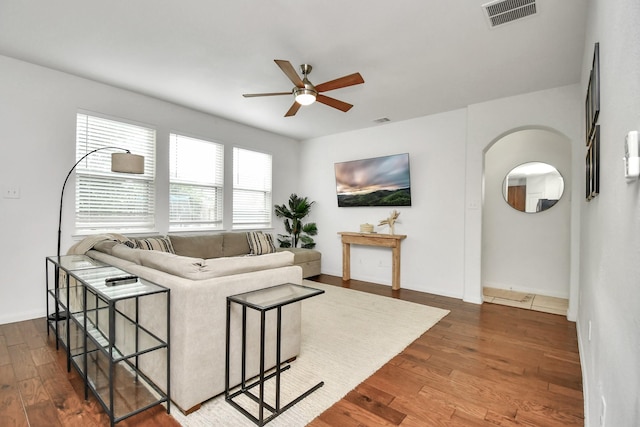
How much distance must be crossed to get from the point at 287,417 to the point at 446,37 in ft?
10.2

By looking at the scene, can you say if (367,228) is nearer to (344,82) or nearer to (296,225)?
(296,225)

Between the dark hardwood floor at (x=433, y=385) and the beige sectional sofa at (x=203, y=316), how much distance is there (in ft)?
0.87

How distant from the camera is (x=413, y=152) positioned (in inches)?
195

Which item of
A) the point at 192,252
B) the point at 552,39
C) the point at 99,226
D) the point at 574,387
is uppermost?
the point at 552,39

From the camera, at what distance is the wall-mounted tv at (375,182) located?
5.01 meters

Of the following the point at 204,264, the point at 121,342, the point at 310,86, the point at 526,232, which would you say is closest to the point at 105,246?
the point at 121,342

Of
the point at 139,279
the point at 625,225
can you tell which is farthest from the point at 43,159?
the point at 625,225

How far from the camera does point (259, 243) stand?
520 centimetres

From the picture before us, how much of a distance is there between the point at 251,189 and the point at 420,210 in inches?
117

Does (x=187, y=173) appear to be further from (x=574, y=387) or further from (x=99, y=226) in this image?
(x=574, y=387)

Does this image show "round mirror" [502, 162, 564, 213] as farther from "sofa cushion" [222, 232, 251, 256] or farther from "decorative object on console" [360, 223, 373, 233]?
"sofa cushion" [222, 232, 251, 256]

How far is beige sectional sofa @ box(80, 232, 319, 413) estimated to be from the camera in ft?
5.82

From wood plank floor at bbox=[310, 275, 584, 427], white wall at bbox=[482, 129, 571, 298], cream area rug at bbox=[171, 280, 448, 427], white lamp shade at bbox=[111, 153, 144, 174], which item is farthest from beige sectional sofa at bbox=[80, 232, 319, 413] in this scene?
white wall at bbox=[482, 129, 571, 298]

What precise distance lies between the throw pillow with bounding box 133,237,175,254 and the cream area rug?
1.97 m
